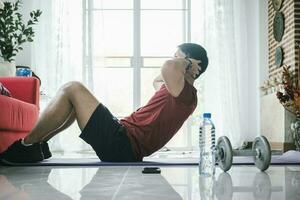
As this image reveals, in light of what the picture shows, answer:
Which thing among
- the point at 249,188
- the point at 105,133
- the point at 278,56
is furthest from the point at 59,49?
the point at 249,188

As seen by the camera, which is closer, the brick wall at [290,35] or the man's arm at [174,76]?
the man's arm at [174,76]

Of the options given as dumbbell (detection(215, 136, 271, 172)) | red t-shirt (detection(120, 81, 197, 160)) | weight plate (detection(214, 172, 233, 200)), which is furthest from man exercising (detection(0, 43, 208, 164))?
weight plate (detection(214, 172, 233, 200))

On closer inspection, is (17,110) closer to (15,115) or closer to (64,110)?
(15,115)

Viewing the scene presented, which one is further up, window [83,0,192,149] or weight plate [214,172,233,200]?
window [83,0,192,149]

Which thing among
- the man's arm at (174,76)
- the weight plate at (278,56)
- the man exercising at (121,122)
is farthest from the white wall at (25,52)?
the man's arm at (174,76)

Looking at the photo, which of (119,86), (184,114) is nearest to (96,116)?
(184,114)

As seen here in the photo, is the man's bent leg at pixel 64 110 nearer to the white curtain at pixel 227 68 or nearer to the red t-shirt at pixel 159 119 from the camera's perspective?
the red t-shirt at pixel 159 119

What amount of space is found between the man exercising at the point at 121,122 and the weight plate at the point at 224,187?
637 millimetres

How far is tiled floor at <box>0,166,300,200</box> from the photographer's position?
1.32 metres

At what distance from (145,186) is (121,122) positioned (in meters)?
1.08

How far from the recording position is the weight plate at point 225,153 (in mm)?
1976

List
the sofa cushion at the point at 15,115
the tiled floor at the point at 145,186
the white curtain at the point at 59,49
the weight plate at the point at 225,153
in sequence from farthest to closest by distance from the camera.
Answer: the white curtain at the point at 59,49 → the sofa cushion at the point at 15,115 → the weight plate at the point at 225,153 → the tiled floor at the point at 145,186

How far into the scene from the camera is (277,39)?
16.4 ft

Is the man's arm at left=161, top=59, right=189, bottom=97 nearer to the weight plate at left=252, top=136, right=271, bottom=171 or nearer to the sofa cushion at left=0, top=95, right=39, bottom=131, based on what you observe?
the weight plate at left=252, top=136, right=271, bottom=171
